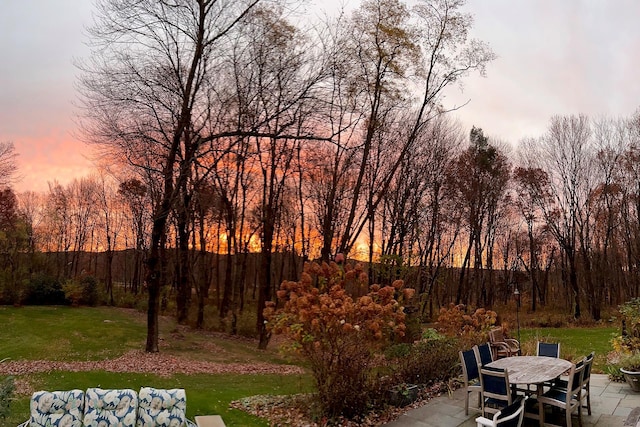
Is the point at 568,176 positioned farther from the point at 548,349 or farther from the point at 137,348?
the point at 137,348

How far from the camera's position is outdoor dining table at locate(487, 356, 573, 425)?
16.8 feet

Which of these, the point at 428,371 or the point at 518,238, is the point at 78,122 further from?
the point at 518,238

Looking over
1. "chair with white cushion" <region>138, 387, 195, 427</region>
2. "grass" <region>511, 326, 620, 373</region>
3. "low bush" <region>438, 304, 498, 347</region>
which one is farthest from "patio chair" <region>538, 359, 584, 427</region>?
"chair with white cushion" <region>138, 387, 195, 427</region>

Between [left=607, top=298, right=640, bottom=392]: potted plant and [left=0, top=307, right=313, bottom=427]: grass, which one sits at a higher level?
[left=607, top=298, right=640, bottom=392]: potted plant

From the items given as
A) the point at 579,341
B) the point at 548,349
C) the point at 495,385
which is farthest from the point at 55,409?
the point at 579,341

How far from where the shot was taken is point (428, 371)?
7652 mm

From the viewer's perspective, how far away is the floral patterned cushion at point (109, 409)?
468 cm

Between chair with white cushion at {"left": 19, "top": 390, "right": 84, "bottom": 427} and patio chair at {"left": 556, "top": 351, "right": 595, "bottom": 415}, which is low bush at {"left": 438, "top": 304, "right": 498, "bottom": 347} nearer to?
patio chair at {"left": 556, "top": 351, "right": 595, "bottom": 415}

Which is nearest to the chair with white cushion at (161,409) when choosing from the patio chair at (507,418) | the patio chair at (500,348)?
the patio chair at (507,418)

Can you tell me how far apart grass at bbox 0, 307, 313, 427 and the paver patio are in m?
1.77

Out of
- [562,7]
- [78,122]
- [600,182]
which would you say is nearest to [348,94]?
[562,7]

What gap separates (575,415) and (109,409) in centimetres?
596

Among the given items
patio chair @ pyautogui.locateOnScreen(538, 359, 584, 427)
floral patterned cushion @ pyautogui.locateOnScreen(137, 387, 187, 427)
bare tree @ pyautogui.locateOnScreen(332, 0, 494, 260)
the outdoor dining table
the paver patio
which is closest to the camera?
floral patterned cushion @ pyautogui.locateOnScreen(137, 387, 187, 427)

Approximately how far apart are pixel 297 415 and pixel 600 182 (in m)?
21.8
